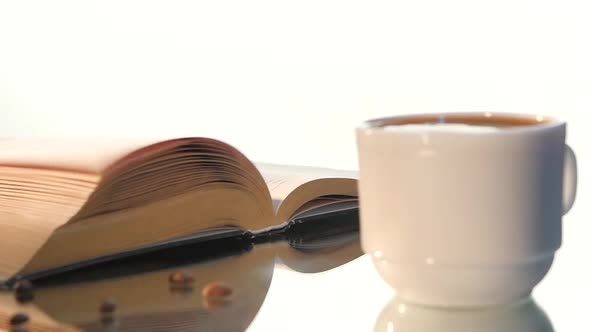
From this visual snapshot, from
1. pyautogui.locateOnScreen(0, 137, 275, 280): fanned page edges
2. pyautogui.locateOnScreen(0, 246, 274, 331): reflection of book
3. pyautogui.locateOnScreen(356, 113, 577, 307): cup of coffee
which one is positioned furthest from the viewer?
pyautogui.locateOnScreen(0, 137, 275, 280): fanned page edges

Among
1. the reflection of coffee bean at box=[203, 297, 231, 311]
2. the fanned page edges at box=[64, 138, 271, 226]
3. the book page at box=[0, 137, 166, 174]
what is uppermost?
the book page at box=[0, 137, 166, 174]

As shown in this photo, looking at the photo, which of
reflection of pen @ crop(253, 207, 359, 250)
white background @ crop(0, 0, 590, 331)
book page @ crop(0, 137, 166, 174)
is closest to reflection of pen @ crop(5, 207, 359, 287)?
reflection of pen @ crop(253, 207, 359, 250)

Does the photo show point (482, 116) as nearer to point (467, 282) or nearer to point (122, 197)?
point (467, 282)

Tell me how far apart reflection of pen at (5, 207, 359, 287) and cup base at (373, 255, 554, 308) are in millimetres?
308

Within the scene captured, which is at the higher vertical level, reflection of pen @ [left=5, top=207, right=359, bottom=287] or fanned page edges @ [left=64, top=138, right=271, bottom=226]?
fanned page edges @ [left=64, top=138, right=271, bottom=226]

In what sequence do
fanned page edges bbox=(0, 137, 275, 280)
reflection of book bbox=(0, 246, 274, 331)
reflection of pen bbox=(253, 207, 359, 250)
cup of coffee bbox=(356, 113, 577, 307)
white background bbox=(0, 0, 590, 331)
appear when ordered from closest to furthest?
cup of coffee bbox=(356, 113, 577, 307)
reflection of book bbox=(0, 246, 274, 331)
fanned page edges bbox=(0, 137, 275, 280)
reflection of pen bbox=(253, 207, 359, 250)
white background bbox=(0, 0, 590, 331)

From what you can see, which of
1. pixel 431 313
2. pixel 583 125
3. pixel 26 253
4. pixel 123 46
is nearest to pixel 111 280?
pixel 26 253

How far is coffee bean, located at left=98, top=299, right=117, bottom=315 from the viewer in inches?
26.5

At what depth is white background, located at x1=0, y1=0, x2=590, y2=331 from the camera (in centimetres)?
138

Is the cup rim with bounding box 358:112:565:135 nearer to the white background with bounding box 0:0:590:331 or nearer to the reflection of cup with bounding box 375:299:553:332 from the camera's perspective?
→ the reflection of cup with bounding box 375:299:553:332

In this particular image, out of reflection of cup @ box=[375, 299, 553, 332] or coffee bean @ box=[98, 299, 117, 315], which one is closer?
reflection of cup @ box=[375, 299, 553, 332]

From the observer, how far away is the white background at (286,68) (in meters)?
1.38

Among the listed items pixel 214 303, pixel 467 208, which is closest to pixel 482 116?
pixel 467 208

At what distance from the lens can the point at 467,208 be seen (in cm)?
54
